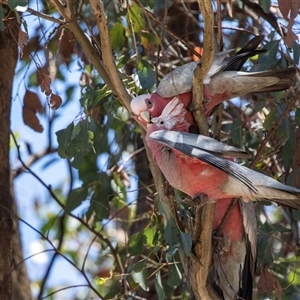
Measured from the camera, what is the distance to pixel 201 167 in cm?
221

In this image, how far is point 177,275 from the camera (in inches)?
103

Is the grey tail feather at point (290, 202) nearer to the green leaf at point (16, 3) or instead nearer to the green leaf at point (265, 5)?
the green leaf at point (265, 5)

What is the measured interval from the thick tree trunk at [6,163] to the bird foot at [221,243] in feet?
2.55

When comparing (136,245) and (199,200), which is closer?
(199,200)

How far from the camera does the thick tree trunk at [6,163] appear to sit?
113 inches

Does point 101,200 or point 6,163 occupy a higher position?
point 6,163

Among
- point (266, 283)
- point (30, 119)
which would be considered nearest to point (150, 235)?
point (266, 283)

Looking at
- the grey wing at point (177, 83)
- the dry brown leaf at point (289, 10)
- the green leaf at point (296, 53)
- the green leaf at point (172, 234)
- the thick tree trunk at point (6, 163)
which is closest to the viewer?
the dry brown leaf at point (289, 10)

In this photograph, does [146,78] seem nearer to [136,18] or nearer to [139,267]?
[136,18]

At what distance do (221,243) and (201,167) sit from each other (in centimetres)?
38

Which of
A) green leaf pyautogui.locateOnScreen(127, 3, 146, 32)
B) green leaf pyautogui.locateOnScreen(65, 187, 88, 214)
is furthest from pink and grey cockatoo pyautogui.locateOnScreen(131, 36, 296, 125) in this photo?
green leaf pyautogui.locateOnScreen(65, 187, 88, 214)

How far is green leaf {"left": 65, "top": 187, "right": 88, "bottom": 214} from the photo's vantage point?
3086 mm

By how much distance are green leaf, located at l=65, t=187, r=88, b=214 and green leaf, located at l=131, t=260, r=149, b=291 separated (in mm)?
536

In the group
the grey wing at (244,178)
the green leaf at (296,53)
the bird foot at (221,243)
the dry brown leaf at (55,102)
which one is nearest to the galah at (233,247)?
the bird foot at (221,243)
